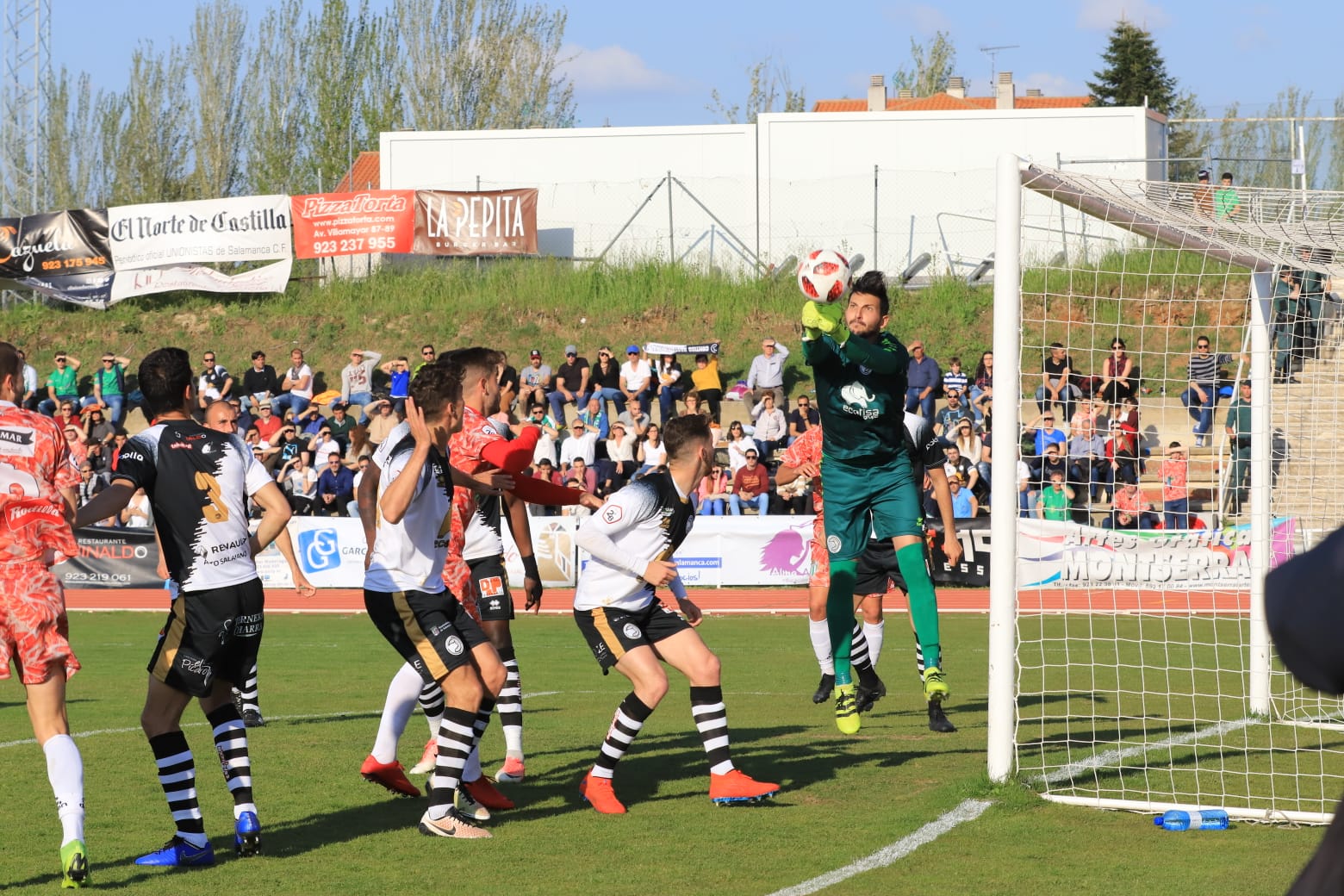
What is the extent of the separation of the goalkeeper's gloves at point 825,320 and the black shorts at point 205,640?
304 centimetres

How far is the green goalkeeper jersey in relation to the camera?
27.8 feet

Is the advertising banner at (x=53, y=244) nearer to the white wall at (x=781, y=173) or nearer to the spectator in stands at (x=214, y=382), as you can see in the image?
the spectator in stands at (x=214, y=382)

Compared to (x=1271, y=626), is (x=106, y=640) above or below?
below

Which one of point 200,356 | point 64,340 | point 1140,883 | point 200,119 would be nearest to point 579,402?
point 200,356

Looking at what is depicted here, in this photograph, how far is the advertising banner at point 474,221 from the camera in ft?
106

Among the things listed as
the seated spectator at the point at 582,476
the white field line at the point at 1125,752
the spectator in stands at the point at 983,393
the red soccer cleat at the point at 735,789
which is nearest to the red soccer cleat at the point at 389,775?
the red soccer cleat at the point at 735,789

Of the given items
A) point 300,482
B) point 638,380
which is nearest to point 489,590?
point 300,482

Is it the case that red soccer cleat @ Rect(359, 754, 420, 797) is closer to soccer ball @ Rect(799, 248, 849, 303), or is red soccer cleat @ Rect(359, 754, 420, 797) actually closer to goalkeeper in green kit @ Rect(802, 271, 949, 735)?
goalkeeper in green kit @ Rect(802, 271, 949, 735)

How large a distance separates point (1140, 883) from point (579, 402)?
22179 mm

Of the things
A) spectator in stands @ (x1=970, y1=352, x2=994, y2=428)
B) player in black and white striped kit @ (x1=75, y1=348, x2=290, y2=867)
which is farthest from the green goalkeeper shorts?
spectator in stands @ (x1=970, y1=352, x2=994, y2=428)

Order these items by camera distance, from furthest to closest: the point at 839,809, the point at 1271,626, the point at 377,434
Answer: the point at 377,434 → the point at 839,809 → the point at 1271,626

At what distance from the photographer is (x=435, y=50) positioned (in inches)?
2028

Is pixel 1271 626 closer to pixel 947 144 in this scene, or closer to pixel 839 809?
pixel 839 809

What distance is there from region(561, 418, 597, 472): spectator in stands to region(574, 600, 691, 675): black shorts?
16928mm
